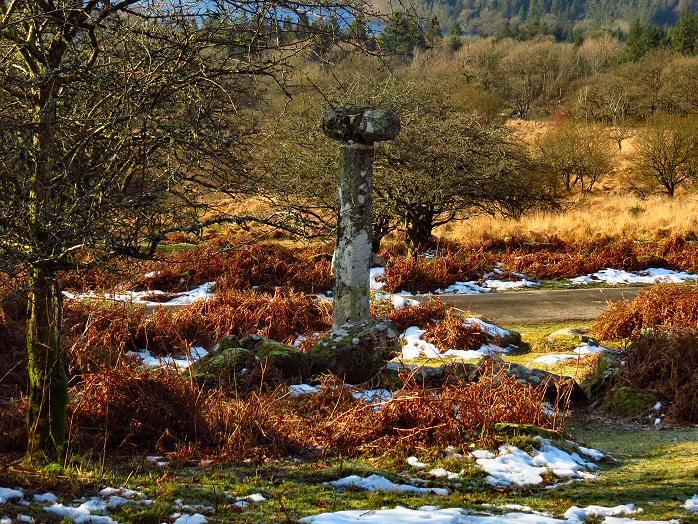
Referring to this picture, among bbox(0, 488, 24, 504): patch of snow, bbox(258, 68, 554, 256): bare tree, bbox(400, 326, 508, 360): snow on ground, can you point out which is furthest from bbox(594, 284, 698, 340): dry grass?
bbox(0, 488, 24, 504): patch of snow

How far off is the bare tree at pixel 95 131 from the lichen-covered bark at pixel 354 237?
3.19 metres

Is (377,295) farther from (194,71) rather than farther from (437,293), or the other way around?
(194,71)

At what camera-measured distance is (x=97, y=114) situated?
4.75 metres

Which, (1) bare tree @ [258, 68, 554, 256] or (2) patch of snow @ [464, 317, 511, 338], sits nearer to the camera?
(2) patch of snow @ [464, 317, 511, 338]

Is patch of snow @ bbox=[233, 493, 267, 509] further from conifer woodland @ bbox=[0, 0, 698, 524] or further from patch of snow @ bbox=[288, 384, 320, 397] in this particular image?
patch of snow @ bbox=[288, 384, 320, 397]

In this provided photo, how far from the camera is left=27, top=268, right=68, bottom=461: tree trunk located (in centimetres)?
448

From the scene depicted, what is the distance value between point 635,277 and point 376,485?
13.0m

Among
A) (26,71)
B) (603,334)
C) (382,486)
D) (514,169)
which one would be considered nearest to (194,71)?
(26,71)

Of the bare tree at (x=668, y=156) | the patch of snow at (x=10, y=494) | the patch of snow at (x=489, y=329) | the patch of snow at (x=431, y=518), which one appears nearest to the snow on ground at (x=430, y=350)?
the patch of snow at (x=489, y=329)

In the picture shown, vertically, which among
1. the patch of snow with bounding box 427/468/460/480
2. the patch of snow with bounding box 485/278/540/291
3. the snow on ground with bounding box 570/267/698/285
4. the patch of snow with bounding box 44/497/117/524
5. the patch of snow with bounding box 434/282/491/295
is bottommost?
the patch of snow with bounding box 427/468/460/480

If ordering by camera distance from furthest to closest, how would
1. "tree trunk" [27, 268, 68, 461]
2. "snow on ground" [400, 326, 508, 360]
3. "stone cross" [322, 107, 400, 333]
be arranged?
"snow on ground" [400, 326, 508, 360] < "stone cross" [322, 107, 400, 333] < "tree trunk" [27, 268, 68, 461]

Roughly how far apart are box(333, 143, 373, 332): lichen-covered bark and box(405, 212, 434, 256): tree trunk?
1034 cm

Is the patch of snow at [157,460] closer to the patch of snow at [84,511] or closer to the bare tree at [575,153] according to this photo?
the patch of snow at [84,511]

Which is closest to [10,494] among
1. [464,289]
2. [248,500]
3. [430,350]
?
[248,500]
